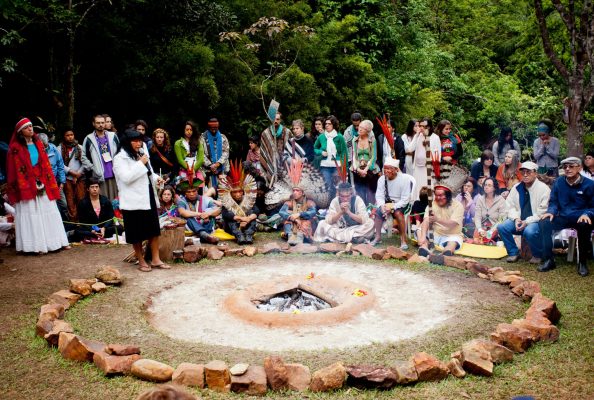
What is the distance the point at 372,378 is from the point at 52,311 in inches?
132

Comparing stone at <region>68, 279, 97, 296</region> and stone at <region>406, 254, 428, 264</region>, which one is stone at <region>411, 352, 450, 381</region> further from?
stone at <region>68, 279, 97, 296</region>

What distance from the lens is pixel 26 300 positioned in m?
6.42

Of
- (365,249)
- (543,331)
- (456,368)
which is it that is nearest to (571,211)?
(365,249)

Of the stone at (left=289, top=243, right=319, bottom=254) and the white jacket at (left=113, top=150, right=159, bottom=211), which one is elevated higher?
the white jacket at (left=113, top=150, right=159, bottom=211)

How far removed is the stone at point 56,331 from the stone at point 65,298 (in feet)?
2.72

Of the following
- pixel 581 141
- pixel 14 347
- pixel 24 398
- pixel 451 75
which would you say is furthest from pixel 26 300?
pixel 451 75

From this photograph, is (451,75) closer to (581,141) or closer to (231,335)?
(581,141)

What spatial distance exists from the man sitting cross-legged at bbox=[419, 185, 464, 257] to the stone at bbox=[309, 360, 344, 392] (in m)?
Answer: 4.43

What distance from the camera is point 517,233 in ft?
25.6

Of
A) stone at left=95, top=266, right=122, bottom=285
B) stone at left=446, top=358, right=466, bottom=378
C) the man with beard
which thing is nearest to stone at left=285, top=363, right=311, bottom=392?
stone at left=446, top=358, right=466, bottom=378

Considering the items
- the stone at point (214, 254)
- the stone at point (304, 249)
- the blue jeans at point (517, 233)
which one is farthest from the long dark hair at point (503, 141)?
the stone at point (214, 254)

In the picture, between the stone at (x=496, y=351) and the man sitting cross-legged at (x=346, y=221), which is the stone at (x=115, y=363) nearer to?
the stone at (x=496, y=351)

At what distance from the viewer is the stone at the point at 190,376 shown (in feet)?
13.8

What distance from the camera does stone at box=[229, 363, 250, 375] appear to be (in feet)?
13.6
